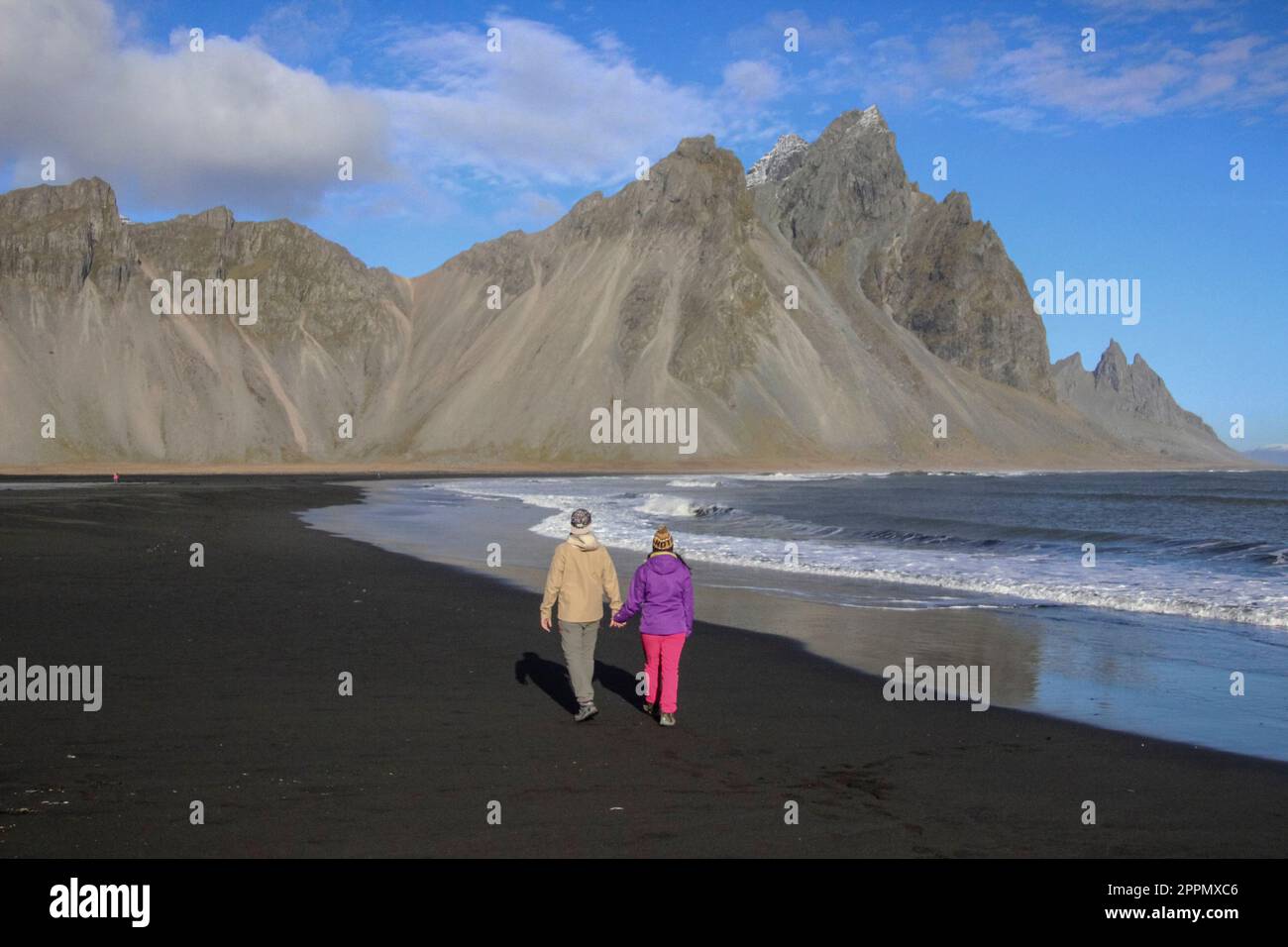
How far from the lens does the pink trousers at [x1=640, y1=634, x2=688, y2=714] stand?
9336mm

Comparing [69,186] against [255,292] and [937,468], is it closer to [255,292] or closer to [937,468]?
[255,292]

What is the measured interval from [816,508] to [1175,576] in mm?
24549

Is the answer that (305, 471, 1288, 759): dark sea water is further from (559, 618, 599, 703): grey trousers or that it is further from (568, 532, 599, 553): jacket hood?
(568, 532, 599, 553): jacket hood

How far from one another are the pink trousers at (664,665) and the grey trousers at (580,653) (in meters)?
0.51

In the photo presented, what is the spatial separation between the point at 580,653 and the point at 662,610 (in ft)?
2.68

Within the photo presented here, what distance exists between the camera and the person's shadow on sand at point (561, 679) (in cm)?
1045

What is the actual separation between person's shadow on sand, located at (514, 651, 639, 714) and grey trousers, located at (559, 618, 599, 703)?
45cm

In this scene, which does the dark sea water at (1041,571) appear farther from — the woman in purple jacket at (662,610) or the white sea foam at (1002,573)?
the woman in purple jacket at (662,610)

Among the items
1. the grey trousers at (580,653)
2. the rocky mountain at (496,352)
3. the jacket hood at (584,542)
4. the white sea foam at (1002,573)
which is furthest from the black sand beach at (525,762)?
the rocky mountain at (496,352)

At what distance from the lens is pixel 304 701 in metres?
9.62

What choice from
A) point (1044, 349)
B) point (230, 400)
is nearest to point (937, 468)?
point (1044, 349)

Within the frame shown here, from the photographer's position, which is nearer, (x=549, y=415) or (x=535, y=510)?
(x=535, y=510)
